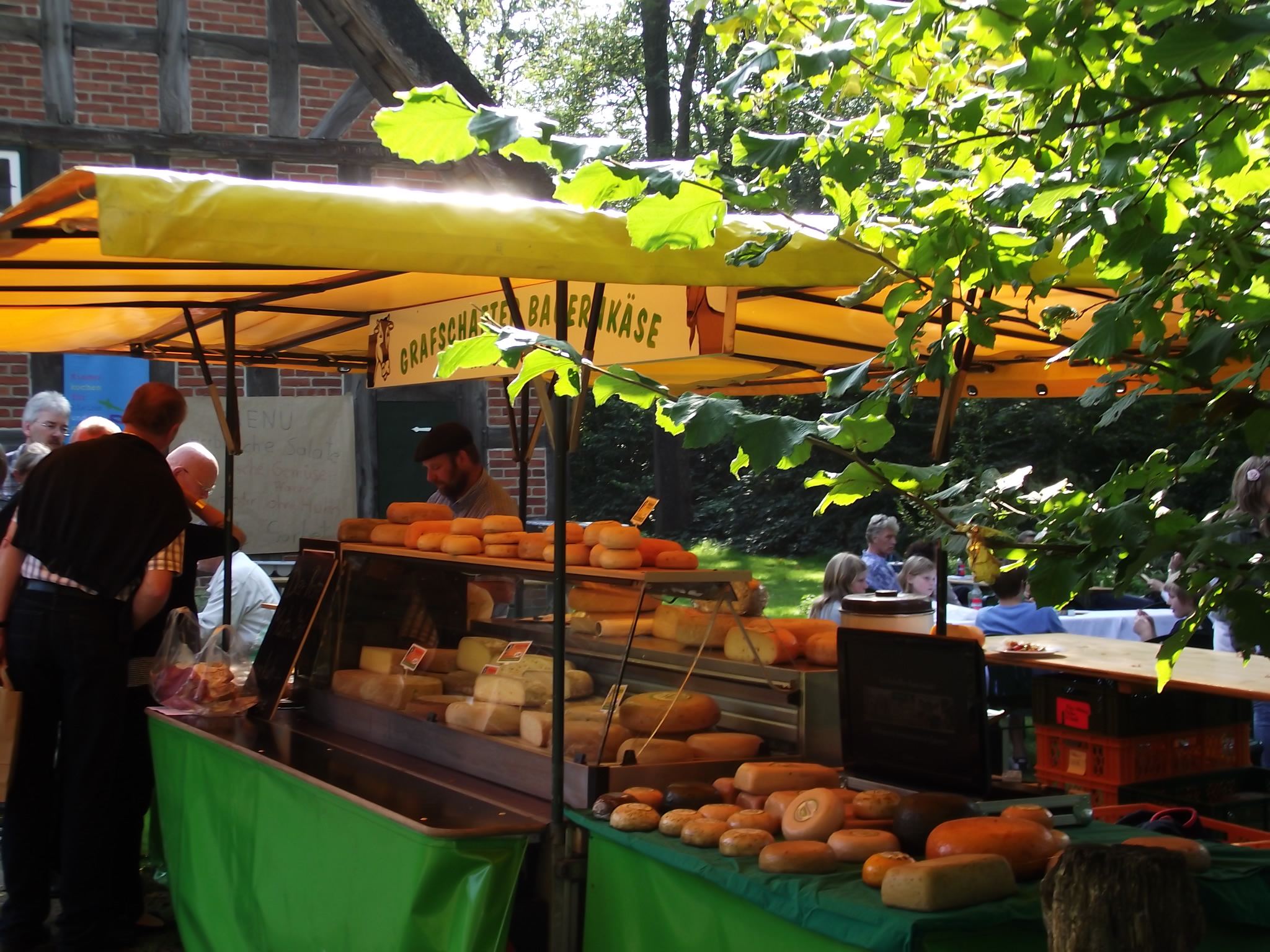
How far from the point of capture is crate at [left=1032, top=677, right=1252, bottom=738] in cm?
502

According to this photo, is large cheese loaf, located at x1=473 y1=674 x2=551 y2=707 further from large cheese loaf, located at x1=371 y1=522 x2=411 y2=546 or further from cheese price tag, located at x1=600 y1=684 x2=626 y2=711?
large cheese loaf, located at x1=371 y1=522 x2=411 y2=546

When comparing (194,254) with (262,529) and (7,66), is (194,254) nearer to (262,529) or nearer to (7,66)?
(262,529)

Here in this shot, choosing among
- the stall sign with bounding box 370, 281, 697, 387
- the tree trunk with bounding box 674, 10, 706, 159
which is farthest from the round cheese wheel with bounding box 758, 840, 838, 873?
the tree trunk with bounding box 674, 10, 706, 159

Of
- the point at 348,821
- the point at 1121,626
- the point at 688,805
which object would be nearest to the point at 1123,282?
the point at 688,805

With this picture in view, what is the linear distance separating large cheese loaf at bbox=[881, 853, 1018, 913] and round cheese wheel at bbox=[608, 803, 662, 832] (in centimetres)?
68

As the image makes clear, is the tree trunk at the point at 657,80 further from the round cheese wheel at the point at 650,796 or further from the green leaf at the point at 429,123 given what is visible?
the green leaf at the point at 429,123

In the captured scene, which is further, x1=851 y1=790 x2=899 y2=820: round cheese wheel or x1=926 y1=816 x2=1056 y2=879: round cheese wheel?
x1=851 y1=790 x2=899 y2=820: round cheese wheel

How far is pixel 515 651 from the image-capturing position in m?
3.84

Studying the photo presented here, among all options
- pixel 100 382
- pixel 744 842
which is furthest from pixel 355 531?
pixel 100 382

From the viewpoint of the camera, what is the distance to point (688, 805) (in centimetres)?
289

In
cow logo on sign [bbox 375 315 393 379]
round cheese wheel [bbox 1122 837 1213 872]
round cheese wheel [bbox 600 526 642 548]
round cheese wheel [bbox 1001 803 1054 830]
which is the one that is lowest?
round cheese wheel [bbox 1122 837 1213 872]

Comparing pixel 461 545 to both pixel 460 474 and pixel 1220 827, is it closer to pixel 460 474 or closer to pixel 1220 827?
pixel 460 474

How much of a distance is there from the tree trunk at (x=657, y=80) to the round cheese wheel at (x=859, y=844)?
1832 cm

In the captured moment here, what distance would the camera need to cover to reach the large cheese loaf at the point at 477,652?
3.94m
